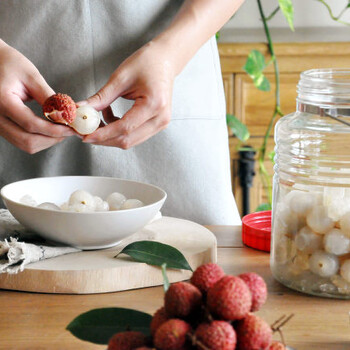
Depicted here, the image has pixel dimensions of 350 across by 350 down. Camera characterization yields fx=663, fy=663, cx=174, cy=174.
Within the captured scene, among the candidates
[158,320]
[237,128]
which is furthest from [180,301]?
[237,128]

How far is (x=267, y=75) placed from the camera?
2.24 meters

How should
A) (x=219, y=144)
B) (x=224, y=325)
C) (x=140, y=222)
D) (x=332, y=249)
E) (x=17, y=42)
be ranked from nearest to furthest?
(x=224, y=325)
(x=332, y=249)
(x=140, y=222)
(x=17, y=42)
(x=219, y=144)

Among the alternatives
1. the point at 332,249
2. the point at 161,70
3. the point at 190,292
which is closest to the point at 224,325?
the point at 190,292

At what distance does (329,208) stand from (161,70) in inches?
14.9

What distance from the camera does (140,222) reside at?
0.89 metres

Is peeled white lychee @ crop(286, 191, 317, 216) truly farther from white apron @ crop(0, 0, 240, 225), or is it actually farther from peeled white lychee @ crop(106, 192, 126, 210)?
white apron @ crop(0, 0, 240, 225)

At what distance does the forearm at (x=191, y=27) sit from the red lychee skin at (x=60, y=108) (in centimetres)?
22

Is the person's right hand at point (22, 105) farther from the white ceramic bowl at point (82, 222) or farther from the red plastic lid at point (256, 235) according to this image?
the red plastic lid at point (256, 235)

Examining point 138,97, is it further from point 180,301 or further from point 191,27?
point 180,301

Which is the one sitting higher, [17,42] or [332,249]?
[17,42]

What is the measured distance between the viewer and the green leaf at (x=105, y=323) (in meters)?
0.55

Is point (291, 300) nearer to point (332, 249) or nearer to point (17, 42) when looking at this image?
point (332, 249)

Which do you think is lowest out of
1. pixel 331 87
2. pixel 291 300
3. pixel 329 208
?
pixel 291 300

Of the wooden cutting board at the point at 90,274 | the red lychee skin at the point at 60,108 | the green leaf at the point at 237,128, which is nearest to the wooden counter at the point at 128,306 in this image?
the wooden cutting board at the point at 90,274
